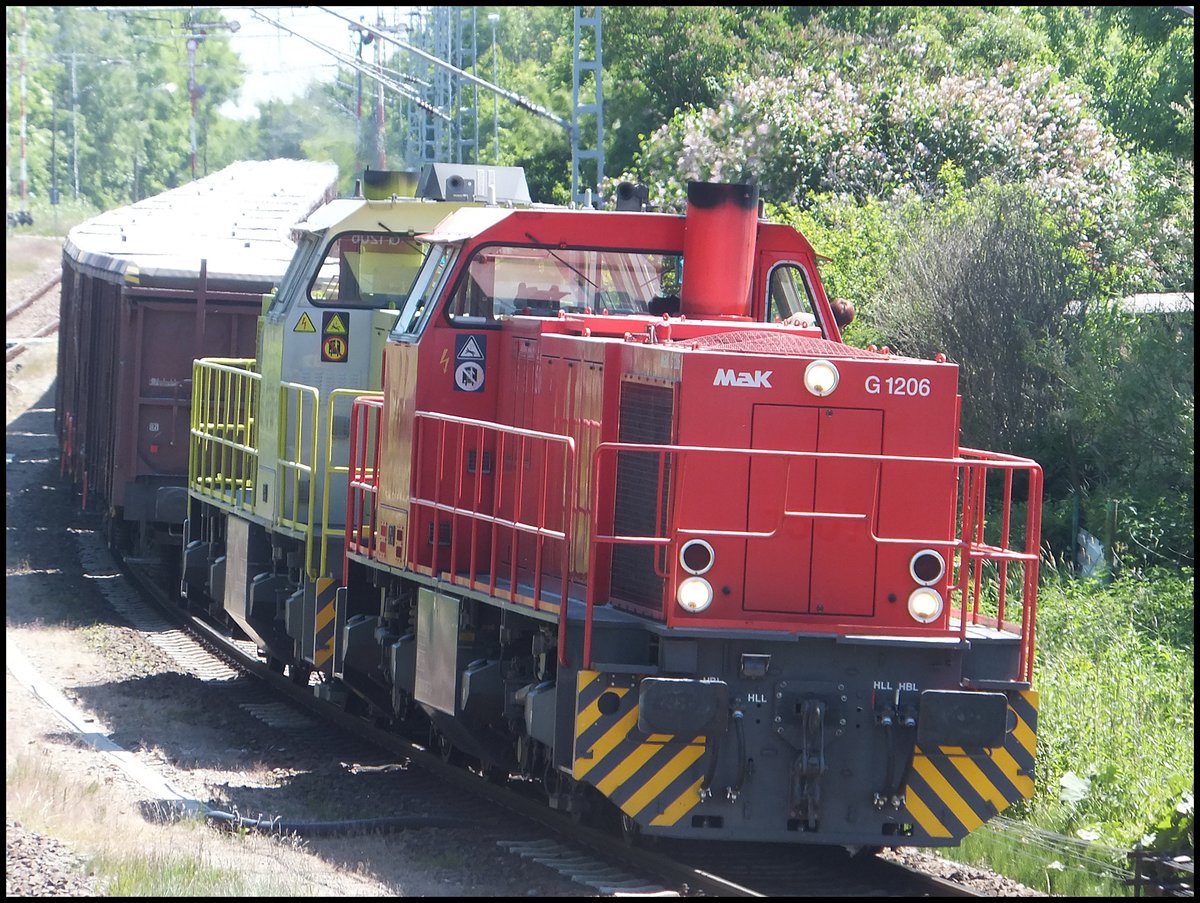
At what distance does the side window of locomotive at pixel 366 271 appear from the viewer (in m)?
11.2

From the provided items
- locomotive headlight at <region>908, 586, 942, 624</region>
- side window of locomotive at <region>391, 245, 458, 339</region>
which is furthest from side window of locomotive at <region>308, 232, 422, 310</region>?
locomotive headlight at <region>908, 586, 942, 624</region>

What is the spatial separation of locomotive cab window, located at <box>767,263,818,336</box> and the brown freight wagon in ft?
27.5

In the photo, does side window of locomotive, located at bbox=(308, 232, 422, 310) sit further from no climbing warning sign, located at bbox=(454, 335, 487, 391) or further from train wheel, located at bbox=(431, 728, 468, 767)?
train wheel, located at bbox=(431, 728, 468, 767)

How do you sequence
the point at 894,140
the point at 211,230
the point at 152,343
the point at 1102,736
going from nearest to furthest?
the point at 1102,736
the point at 152,343
the point at 211,230
the point at 894,140

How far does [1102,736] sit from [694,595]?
372cm

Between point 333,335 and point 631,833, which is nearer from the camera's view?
point 631,833

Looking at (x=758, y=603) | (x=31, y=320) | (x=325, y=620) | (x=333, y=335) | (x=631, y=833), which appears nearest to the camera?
(x=758, y=603)

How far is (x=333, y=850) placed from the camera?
26.3ft

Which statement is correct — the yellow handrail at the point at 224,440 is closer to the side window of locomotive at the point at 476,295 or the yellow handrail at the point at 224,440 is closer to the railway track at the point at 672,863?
the side window of locomotive at the point at 476,295

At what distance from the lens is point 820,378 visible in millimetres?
7191

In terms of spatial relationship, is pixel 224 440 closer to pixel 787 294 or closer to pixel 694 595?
pixel 787 294

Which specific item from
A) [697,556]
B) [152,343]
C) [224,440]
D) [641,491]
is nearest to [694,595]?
[697,556]

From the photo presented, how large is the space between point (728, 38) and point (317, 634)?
79.3ft

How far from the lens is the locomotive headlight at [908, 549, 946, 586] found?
732cm
